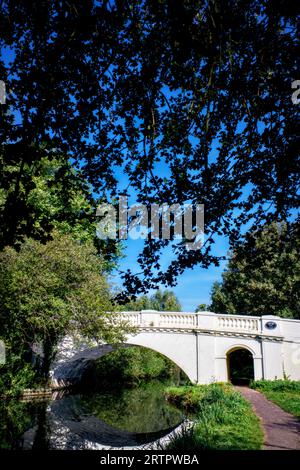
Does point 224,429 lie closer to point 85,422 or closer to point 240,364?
point 85,422

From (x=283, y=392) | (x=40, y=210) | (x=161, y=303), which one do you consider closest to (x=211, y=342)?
(x=283, y=392)

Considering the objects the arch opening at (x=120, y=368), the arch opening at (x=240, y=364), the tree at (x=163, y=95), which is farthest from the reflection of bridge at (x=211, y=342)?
the tree at (x=163, y=95)

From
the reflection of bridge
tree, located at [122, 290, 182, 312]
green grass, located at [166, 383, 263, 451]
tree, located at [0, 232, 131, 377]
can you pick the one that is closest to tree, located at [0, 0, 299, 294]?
green grass, located at [166, 383, 263, 451]

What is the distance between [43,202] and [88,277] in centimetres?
575

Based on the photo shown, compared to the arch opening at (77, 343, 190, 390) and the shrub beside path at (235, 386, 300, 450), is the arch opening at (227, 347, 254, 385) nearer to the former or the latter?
the arch opening at (77, 343, 190, 390)

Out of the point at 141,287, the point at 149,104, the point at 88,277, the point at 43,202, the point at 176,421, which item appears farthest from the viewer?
the point at 43,202

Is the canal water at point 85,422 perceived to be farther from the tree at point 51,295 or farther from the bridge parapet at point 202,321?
the bridge parapet at point 202,321

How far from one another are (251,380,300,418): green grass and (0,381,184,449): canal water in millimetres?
3940

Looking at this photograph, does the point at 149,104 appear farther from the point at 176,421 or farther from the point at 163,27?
the point at 176,421

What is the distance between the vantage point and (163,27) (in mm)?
4562

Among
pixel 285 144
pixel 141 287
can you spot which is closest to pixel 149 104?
pixel 285 144

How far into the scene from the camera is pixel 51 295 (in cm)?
1590

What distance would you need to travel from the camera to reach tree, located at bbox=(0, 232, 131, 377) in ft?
50.3

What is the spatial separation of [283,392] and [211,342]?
5.18 metres
